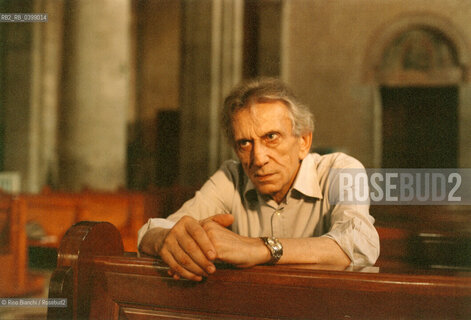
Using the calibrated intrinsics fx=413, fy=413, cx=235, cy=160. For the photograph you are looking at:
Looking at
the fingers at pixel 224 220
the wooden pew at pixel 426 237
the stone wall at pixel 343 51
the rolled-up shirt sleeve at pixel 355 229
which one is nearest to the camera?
the fingers at pixel 224 220

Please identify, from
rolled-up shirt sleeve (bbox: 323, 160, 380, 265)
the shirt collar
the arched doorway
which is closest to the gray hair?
the shirt collar

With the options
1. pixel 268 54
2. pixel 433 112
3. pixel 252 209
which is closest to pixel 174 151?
pixel 268 54

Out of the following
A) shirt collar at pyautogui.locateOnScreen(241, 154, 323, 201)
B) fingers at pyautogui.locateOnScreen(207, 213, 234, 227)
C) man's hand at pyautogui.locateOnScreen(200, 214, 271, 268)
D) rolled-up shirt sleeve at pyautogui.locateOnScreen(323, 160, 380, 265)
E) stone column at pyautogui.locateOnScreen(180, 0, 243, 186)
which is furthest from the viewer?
stone column at pyautogui.locateOnScreen(180, 0, 243, 186)

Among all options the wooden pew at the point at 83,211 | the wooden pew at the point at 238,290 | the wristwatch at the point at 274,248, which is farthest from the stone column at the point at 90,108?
the wristwatch at the point at 274,248

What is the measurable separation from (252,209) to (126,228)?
2.40 meters

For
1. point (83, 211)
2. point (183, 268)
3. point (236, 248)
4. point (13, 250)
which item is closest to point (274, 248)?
point (236, 248)

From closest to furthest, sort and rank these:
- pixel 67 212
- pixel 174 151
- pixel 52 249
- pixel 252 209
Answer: pixel 252 209 < pixel 67 212 < pixel 52 249 < pixel 174 151

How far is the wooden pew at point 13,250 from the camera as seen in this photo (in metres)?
3.42

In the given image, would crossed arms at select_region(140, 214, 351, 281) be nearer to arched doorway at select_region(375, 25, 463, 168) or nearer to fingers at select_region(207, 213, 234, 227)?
fingers at select_region(207, 213, 234, 227)

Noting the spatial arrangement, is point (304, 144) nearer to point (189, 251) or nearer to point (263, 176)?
point (263, 176)

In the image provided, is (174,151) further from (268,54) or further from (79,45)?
(79,45)

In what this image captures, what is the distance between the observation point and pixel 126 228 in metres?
3.82

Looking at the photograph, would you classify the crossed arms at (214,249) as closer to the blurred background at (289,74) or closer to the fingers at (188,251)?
the fingers at (188,251)

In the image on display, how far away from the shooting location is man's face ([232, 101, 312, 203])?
150 cm
